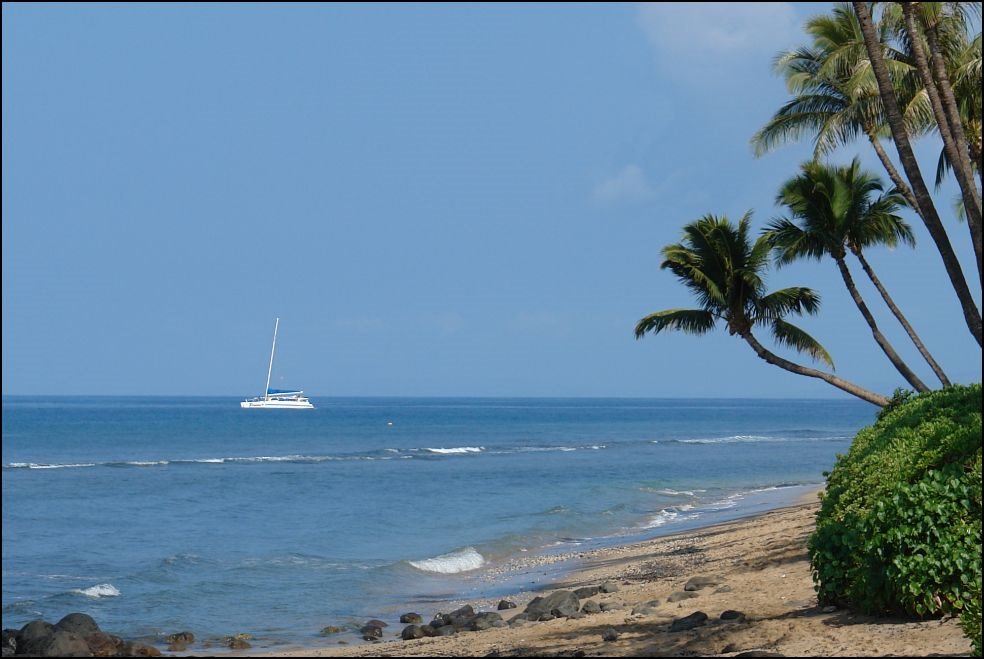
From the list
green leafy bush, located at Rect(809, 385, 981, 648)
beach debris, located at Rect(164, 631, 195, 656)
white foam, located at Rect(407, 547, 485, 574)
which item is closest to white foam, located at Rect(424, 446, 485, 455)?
white foam, located at Rect(407, 547, 485, 574)

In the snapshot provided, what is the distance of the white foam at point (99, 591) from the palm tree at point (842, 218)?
43.2 ft

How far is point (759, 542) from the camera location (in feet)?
53.4

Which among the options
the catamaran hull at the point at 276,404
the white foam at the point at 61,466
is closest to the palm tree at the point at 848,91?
the white foam at the point at 61,466

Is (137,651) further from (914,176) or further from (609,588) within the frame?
(914,176)

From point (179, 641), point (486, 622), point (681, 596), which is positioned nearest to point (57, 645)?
point (179, 641)

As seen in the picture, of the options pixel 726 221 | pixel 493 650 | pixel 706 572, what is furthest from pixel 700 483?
pixel 493 650

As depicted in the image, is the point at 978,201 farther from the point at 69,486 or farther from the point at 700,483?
the point at 69,486

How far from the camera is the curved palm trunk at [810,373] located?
53.7 ft

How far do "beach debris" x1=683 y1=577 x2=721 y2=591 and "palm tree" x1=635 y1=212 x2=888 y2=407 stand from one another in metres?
6.07

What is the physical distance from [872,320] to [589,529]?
29.9ft

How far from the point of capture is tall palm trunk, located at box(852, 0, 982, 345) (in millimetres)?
10266

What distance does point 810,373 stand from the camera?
17281 mm

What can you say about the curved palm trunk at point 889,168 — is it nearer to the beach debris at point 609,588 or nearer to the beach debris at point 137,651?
the beach debris at point 609,588

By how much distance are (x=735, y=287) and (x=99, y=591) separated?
40.4 ft
